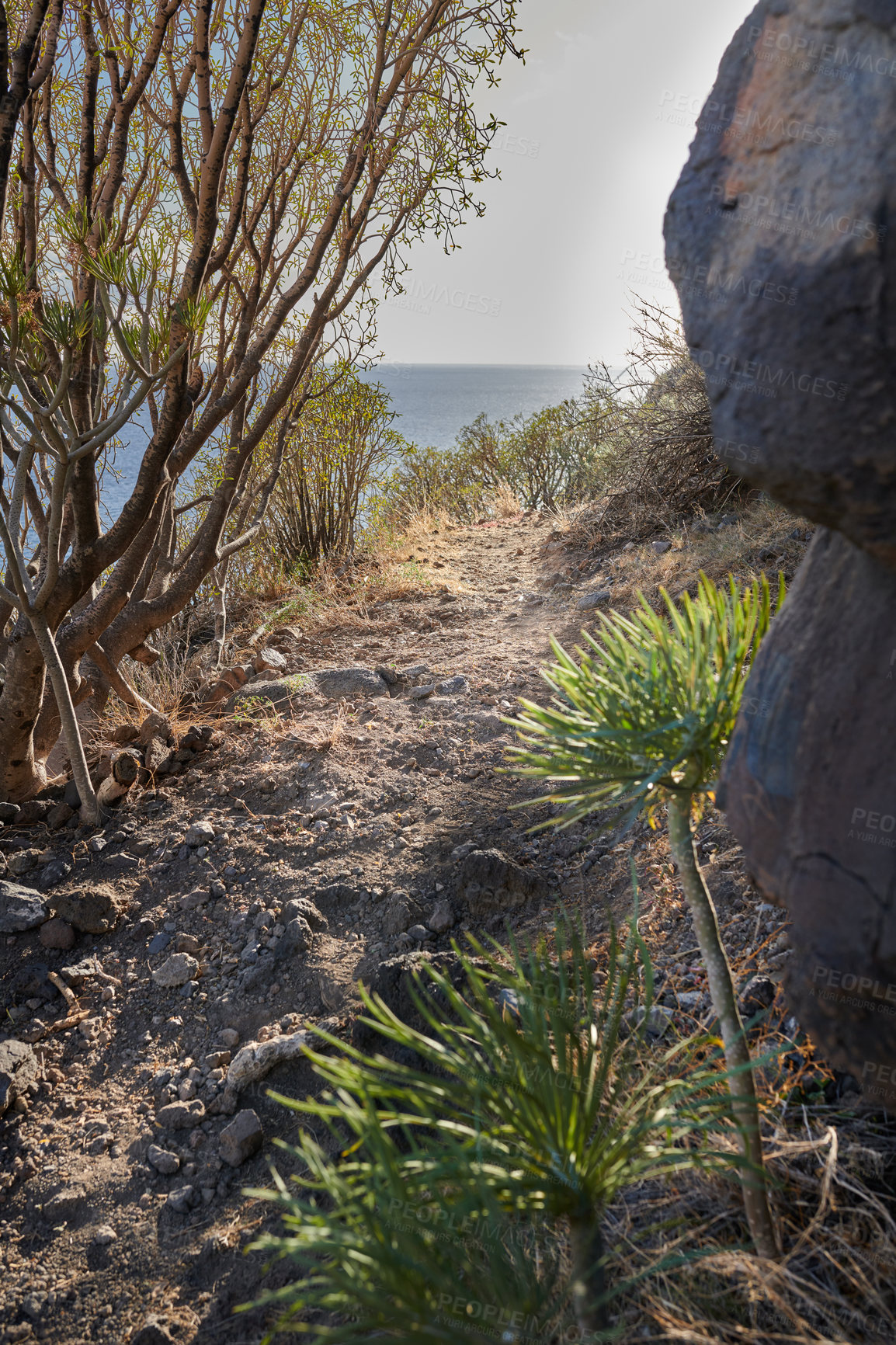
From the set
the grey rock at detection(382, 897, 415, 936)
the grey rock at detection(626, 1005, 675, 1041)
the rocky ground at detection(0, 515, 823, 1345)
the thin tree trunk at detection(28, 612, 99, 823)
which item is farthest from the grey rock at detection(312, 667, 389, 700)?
the grey rock at detection(626, 1005, 675, 1041)

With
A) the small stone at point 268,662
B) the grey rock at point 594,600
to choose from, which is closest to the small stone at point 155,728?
the small stone at point 268,662

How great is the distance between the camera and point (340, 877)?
2805 mm

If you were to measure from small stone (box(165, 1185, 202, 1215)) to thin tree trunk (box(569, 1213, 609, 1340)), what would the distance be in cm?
118

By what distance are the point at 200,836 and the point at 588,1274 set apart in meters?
2.41

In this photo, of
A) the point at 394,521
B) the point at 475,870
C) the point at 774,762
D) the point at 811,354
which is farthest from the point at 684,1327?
the point at 394,521

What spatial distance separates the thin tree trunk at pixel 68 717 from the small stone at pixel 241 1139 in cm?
162

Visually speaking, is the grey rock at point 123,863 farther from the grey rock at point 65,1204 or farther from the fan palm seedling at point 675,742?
the fan palm seedling at point 675,742

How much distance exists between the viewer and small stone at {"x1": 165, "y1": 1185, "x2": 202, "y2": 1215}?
1.85 m

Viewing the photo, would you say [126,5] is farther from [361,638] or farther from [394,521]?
[394,521]

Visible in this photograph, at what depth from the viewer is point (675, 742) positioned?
1.25m

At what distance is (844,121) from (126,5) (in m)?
4.20

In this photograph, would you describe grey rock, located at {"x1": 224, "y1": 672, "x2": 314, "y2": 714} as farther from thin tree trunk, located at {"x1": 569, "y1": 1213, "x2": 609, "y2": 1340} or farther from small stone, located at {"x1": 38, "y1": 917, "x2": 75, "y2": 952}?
thin tree trunk, located at {"x1": 569, "y1": 1213, "x2": 609, "y2": 1340}

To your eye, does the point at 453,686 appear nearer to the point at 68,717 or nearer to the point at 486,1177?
the point at 68,717

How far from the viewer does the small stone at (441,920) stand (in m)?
2.48
